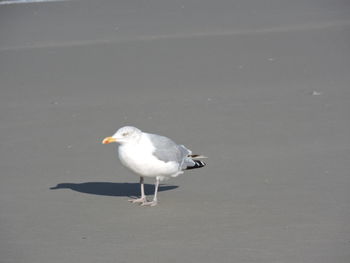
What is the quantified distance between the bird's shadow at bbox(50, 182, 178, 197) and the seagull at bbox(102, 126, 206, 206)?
0.34m

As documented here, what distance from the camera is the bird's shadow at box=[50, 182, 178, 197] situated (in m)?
6.93

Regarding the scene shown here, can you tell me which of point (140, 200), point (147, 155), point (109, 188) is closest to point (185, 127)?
point (109, 188)

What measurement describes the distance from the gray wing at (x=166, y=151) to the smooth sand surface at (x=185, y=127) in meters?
0.35

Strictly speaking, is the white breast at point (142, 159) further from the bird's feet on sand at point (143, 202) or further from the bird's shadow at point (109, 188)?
the bird's shadow at point (109, 188)

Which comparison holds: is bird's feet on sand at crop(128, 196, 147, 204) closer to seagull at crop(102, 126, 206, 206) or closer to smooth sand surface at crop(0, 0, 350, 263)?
seagull at crop(102, 126, 206, 206)

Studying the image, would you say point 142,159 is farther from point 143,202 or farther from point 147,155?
point 143,202

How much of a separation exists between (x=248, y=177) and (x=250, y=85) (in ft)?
11.7

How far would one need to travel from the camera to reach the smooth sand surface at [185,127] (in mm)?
5527

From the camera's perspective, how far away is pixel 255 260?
196 inches

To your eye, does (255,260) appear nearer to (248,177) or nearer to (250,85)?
(248,177)

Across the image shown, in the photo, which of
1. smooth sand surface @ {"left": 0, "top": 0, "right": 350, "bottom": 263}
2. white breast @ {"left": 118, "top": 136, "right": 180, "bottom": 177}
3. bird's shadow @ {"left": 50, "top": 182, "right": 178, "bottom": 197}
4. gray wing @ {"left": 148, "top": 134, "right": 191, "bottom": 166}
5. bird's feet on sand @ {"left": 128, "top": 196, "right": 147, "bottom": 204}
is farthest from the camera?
Answer: bird's shadow @ {"left": 50, "top": 182, "right": 178, "bottom": 197}

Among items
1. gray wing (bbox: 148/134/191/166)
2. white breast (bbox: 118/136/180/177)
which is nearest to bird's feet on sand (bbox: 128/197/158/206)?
white breast (bbox: 118/136/180/177)

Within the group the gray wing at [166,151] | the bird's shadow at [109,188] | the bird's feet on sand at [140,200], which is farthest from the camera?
the bird's shadow at [109,188]

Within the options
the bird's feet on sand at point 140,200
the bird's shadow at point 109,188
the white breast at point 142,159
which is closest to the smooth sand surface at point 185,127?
the bird's shadow at point 109,188
